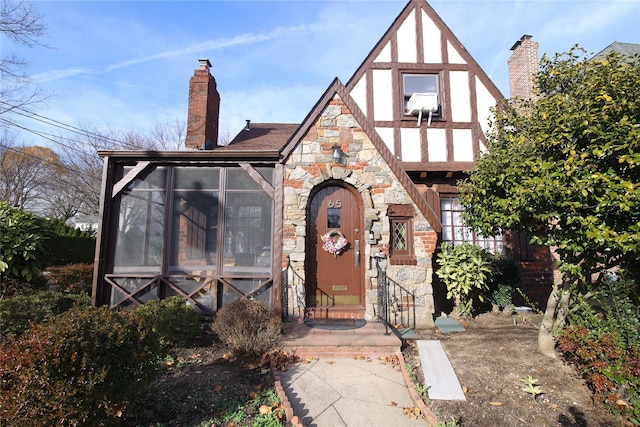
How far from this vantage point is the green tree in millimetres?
3658

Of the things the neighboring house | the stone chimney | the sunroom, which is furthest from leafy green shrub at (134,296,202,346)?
the neighboring house

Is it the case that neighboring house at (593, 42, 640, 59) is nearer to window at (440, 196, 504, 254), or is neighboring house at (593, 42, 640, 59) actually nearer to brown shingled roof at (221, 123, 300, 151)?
window at (440, 196, 504, 254)

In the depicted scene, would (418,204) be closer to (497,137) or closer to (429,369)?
(497,137)

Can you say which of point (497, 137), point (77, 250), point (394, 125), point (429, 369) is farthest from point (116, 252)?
point (77, 250)

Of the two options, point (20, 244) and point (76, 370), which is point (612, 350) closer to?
point (76, 370)

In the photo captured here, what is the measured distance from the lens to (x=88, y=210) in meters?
A: 26.3

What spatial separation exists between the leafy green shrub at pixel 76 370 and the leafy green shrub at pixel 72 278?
7.88 m

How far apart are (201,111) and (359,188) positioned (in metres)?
6.45

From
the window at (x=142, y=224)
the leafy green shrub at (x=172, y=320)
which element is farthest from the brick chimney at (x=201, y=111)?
the leafy green shrub at (x=172, y=320)

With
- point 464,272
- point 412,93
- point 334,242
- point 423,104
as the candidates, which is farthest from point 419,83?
point 334,242

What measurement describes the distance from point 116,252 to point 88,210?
964 inches

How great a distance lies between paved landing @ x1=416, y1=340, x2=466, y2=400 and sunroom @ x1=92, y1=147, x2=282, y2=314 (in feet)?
9.73

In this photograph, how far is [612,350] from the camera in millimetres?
3676

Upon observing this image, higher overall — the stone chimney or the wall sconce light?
the stone chimney
